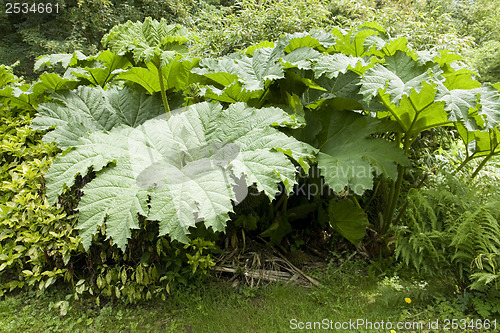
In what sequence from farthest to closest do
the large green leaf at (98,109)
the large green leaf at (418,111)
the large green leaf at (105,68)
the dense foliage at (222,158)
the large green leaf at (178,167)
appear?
the large green leaf at (105,68), the large green leaf at (98,109), the large green leaf at (418,111), the dense foliage at (222,158), the large green leaf at (178,167)

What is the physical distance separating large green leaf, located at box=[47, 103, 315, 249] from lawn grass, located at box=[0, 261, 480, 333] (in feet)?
2.06

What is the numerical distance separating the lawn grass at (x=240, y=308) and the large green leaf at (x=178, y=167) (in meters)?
0.63

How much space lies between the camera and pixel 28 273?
2.12m

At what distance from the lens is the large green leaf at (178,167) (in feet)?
5.30

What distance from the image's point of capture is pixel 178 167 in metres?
1.90

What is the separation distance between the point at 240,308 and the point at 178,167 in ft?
3.04

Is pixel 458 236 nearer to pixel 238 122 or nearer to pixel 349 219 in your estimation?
pixel 349 219

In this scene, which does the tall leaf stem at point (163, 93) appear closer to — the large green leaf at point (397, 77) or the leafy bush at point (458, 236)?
the large green leaf at point (397, 77)

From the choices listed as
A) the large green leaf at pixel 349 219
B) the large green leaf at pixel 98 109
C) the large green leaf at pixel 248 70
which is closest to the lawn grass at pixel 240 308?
the large green leaf at pixel 349 219

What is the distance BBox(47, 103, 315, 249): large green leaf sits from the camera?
1.61 metres

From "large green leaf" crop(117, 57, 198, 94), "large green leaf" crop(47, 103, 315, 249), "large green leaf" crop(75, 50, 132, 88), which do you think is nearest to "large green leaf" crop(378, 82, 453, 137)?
"large green leaf" crop(47, 103, 315, 249)

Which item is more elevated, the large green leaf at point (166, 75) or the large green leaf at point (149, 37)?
the large green leaf at point (149, 37)

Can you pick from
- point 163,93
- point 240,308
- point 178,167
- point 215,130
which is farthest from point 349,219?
point 163,93

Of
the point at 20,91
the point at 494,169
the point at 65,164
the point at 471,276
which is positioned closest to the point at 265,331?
the point at 471,276
